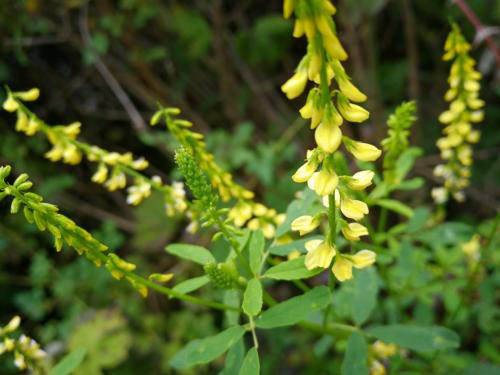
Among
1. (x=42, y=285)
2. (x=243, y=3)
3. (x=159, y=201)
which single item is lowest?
(x=42, y=285)

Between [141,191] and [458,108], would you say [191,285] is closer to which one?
[141,191]

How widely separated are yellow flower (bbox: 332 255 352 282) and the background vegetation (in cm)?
140

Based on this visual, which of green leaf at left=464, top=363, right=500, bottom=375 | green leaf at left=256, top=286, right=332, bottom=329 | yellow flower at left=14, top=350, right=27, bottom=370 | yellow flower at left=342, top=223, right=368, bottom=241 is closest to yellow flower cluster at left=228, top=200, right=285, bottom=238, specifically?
green leaf at left=256, top=286, right=332, bottom=329

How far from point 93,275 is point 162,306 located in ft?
1.76

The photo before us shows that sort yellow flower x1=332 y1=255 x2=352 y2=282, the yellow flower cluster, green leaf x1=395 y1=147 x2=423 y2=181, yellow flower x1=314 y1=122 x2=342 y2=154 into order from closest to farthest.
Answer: yellow flower x1=314 y1=122 x2=342 y2=154, yellow flower x1=332 y1=255 x2=352 y2=282, the yellow flower cluster, green leaf x1=395 y1=147 x2=423 y2=181

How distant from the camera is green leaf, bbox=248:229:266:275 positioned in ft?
4.14

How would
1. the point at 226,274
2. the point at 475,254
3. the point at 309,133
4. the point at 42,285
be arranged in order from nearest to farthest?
the point at 226,274 → the point at 475,254 → the point at 42,285 → the point at 309,133

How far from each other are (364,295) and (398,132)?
557mm

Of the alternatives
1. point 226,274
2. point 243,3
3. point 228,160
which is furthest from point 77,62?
point 226,274

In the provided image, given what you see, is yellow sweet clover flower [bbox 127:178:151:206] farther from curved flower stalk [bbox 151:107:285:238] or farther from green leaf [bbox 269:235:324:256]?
green leaf [bbox 269:235:324:256]

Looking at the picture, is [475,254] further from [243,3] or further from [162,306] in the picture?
[243,3]

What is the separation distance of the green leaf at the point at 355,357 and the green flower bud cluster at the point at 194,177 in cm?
58

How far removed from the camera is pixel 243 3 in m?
4.09

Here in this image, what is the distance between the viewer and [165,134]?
318 cm
